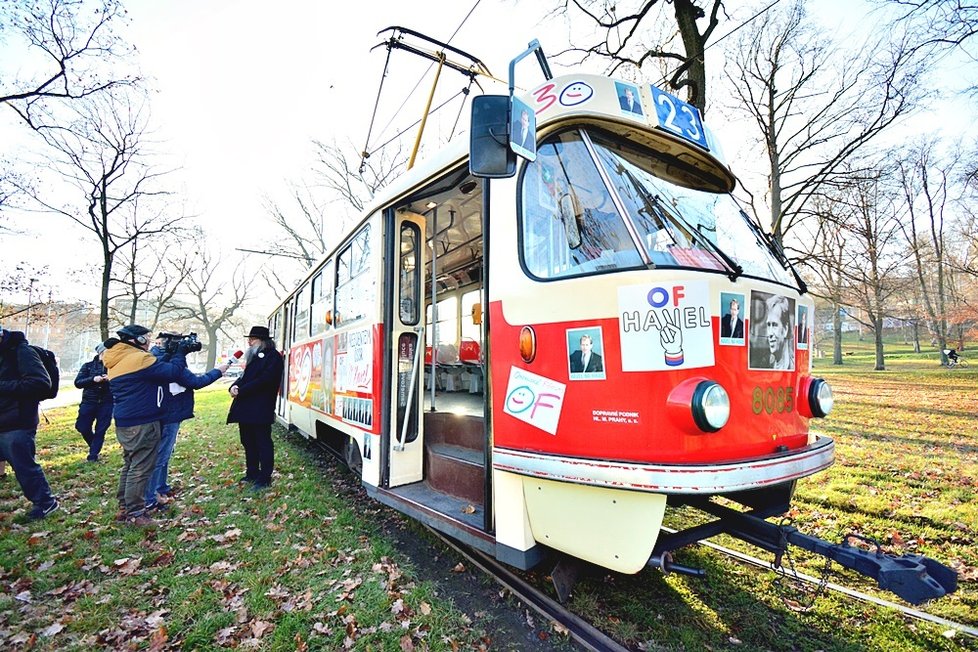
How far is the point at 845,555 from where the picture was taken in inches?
91.3

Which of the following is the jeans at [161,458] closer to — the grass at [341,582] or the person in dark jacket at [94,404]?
the grass at [341,582]

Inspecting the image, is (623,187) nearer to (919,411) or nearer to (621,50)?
(621,50)

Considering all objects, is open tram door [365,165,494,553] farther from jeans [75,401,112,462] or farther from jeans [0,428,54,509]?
jeans [75,401,112,462]

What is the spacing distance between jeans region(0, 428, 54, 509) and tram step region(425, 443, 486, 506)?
3890 millimetres

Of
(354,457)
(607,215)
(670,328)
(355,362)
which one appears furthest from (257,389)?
(670,328)

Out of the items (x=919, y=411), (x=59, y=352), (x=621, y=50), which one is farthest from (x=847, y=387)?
(x=59, y=352)

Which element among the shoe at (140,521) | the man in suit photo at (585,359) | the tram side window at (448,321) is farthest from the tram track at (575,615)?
the tram side window at (448,321)

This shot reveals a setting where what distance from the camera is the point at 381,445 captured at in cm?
405

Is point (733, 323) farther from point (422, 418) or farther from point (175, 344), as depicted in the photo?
point (175, 344)

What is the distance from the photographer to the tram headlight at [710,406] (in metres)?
2.12

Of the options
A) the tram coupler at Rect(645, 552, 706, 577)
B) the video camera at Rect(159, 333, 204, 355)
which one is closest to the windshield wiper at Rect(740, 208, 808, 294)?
the tram coupler at Rect(645, 552, 706, 577)

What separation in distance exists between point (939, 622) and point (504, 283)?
3338mm

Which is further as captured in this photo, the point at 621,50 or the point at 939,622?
the point at 621,50

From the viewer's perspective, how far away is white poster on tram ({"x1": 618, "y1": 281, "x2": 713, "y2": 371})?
7.34 feet
